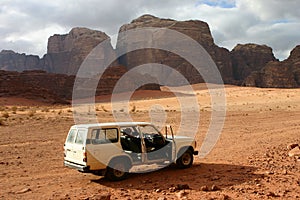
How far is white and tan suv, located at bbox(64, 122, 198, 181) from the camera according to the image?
27.1 ft

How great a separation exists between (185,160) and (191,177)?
103cm

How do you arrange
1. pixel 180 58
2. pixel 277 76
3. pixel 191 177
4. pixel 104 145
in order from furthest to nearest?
1. pixel 180 58
2. pixel 277 76
3. pixel 191 177
4. pixel 104 145

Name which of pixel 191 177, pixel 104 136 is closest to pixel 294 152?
pixel 191 177

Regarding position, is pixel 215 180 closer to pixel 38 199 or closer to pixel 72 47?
pixel 38 199

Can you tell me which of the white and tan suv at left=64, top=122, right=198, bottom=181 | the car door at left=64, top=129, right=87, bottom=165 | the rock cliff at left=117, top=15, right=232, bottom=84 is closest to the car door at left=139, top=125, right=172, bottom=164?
the white and tan suv at left=64, top=122, right=198, bottom=181

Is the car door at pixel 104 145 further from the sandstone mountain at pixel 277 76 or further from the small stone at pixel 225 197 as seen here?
the sandstone mountain at pixel 277 76

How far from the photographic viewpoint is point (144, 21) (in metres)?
117

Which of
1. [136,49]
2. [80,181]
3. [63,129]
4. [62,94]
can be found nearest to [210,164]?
[80,181]

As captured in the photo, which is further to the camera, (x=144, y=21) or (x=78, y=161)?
(x=144, y=21)

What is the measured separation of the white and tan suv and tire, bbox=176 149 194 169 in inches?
1.7

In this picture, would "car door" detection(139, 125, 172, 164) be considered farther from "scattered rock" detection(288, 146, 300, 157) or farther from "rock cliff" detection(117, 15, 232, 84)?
"rock cliff" detection(117, 15, 232, 84)

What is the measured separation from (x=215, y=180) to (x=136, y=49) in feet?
331

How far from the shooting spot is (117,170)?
339 inches

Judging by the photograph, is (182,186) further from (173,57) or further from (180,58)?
(180,58)
